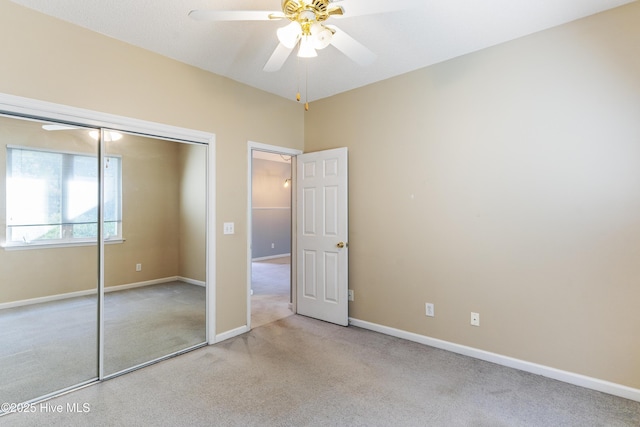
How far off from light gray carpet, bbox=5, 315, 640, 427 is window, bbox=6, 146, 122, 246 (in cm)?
125

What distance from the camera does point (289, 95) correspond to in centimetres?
397

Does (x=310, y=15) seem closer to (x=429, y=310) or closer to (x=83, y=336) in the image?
(x=429, y=310)

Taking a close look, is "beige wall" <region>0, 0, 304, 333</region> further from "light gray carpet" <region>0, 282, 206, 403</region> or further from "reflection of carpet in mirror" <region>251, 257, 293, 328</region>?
"reflection of carpet in mirror" <region>251, 257, 293, 328</region>

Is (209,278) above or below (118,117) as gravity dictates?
below

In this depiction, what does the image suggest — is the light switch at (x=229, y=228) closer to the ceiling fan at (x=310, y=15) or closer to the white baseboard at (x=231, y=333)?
the white baseboard at (x=231, y=333)

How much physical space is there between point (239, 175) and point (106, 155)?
125cm

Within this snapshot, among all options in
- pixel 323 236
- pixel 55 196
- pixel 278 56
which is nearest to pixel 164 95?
pixel 55 196

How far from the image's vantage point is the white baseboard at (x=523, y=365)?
2312 millimetres

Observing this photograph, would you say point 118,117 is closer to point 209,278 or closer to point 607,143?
point 209,278

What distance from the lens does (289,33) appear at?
1.83 meters

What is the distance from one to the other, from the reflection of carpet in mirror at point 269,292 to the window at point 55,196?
80.8 inches

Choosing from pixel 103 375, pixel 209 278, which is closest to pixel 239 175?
pixel 209 278

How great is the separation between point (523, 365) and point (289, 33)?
3110mm

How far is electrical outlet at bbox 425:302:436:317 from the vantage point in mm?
3188
